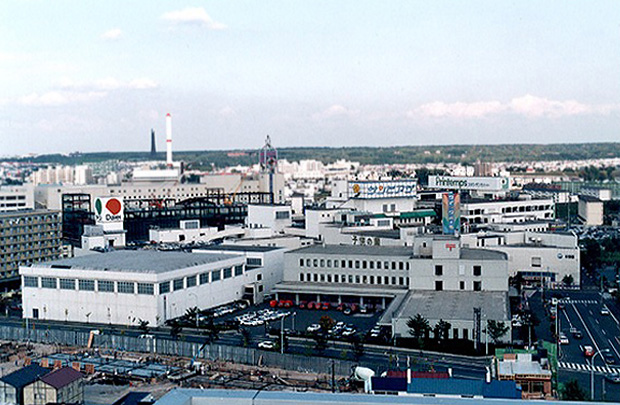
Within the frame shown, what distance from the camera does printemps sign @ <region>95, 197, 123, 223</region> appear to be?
28484 millimetres

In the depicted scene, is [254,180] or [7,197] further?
[254,180]

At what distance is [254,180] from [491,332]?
1578 inches

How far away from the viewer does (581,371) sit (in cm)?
1522

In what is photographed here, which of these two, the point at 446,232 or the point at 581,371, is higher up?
the point at 446,232

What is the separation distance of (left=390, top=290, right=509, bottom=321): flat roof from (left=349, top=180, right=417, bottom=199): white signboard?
11.8m

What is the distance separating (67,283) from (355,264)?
750 cm

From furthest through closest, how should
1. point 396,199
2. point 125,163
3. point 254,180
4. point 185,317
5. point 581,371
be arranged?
point 125,163
point 254,180
point 396,199
point 185,317
point 581,371

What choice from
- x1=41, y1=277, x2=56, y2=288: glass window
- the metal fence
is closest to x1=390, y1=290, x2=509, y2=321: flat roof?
the metal fence

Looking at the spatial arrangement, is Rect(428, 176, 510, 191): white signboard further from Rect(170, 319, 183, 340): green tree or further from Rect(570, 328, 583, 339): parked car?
Rect(170, 319, 183, 340): green tree

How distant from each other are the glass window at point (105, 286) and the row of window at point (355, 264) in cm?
538

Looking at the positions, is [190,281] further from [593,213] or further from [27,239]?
[593,213]

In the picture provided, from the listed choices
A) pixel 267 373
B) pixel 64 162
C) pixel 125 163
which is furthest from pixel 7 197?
pixel 64 162

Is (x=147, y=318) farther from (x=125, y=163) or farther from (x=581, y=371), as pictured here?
(x=125, y=163)

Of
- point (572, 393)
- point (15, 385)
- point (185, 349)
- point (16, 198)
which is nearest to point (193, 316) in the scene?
point (185, 349)
